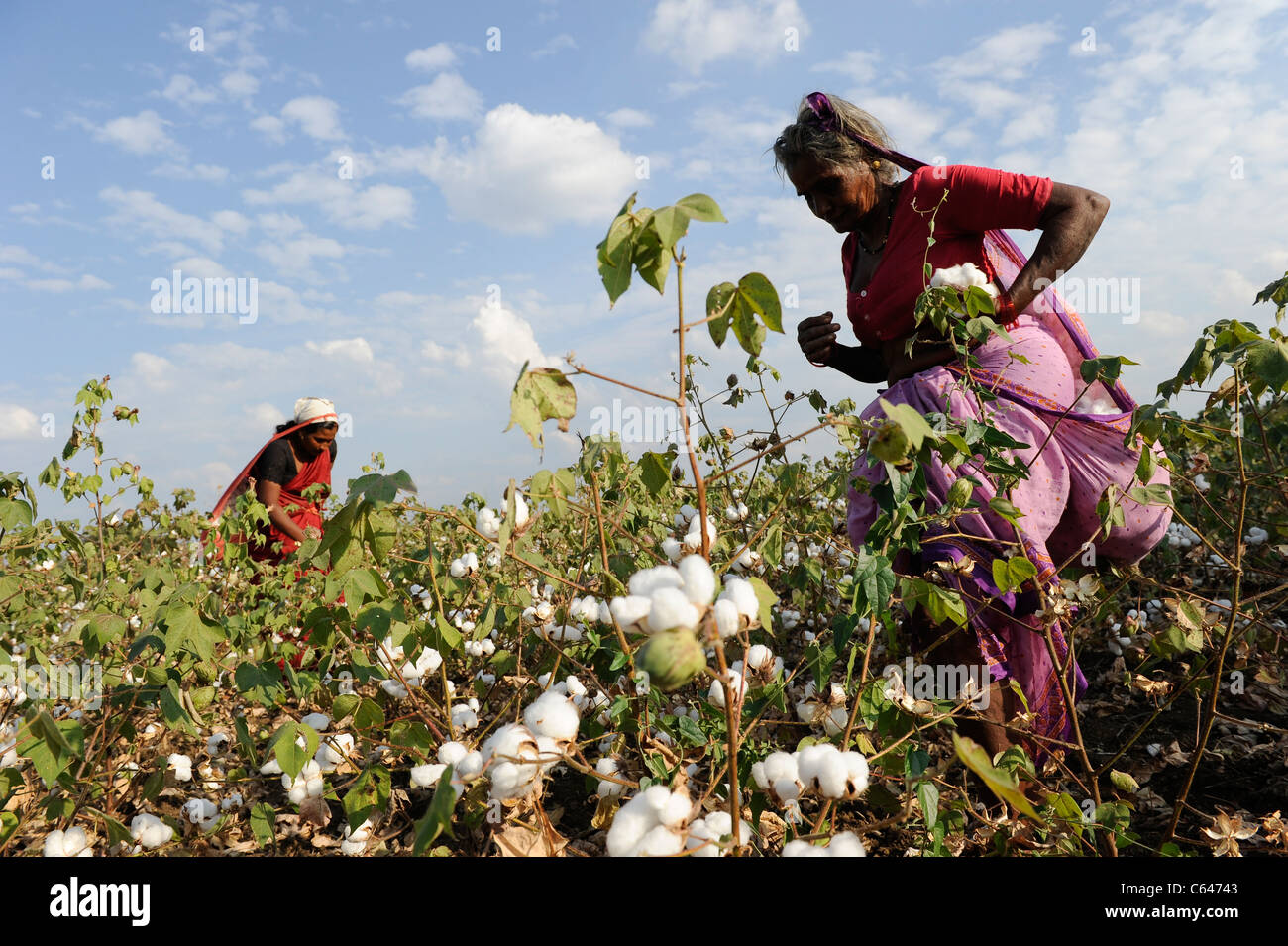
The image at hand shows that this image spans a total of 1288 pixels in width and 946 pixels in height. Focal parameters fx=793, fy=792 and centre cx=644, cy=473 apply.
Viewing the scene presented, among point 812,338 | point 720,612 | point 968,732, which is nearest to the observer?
point 720,612

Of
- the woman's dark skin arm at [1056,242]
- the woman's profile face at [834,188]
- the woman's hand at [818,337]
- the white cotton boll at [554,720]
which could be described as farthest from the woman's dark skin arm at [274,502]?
the white cotton boll at [554,720]

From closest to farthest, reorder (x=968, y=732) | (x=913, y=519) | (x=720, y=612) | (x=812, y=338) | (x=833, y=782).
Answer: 1. (x=720, y=612)
2. (x=833, y=782)
3. (x=913, y=519)
4. (x=968, y=732)
5. (x=812, y=338)

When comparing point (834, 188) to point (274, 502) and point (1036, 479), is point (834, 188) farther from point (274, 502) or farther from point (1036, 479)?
point (274, 502)

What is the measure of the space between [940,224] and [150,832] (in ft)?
7.95

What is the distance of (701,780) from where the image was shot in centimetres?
170

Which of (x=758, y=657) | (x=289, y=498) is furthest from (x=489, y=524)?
(x=289, y=498)

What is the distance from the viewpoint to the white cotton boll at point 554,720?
0.88 m

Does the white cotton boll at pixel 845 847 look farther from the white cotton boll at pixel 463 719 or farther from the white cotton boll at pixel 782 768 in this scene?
the white cotton boll at pixel 463 719

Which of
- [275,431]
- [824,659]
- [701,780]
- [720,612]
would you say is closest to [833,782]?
[720,612]

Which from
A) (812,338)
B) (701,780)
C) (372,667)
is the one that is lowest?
(701,780)

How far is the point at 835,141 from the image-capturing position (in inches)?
87.5
